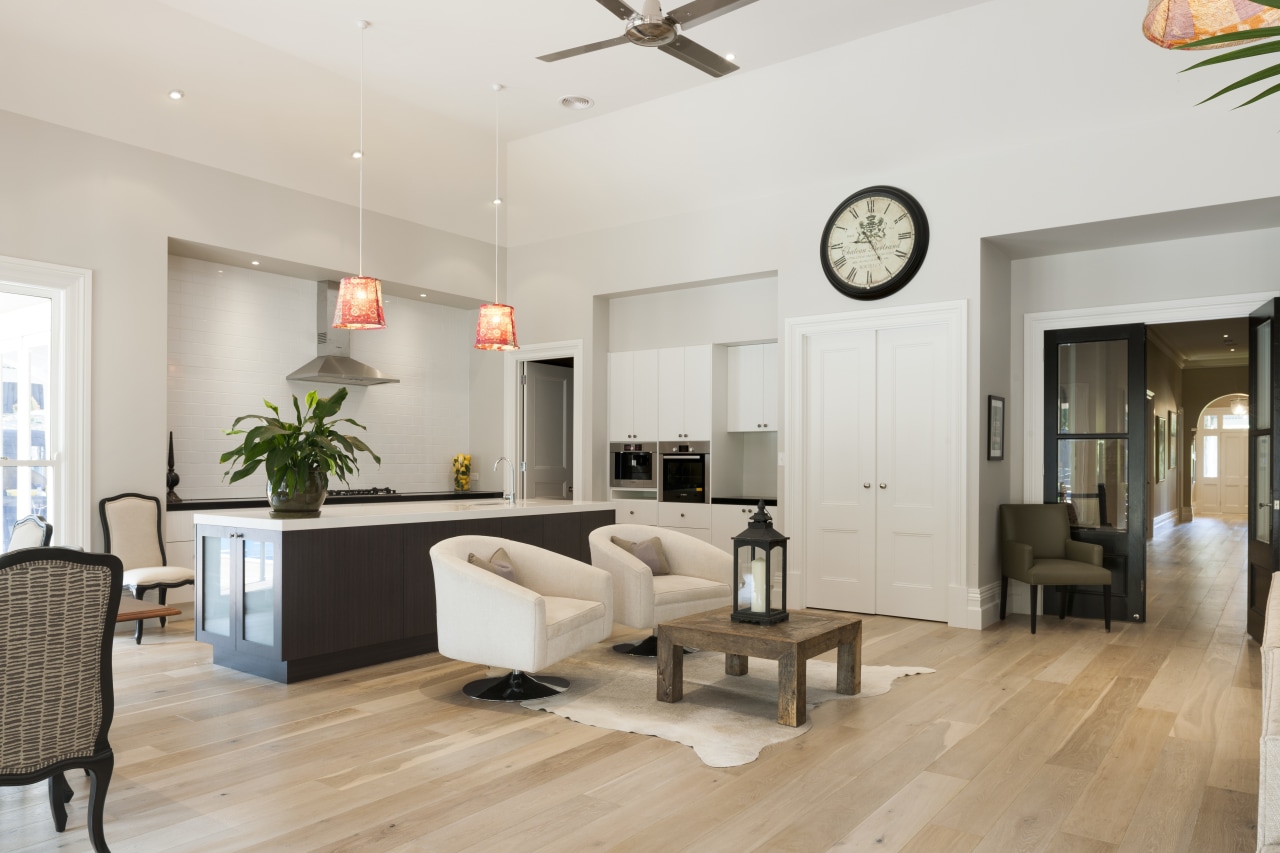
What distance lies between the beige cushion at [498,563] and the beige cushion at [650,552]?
33.4 inches

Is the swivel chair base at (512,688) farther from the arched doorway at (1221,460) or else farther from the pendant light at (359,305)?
the arched doorway at (1221,460)

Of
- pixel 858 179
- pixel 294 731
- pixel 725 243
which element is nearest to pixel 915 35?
pixel 858 179

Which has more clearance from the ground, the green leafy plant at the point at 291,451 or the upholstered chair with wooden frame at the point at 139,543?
the green leafy plant at the point at 291,451

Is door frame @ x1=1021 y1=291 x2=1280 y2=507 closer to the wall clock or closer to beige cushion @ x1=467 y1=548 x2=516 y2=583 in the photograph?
the wall clock

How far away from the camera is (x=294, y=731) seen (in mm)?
3740

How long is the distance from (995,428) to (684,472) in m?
2.63

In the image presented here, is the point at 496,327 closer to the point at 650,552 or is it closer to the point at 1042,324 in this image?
the point at 650,552

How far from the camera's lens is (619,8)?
374 centimetres

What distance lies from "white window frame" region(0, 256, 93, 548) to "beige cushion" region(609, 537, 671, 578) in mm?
3557

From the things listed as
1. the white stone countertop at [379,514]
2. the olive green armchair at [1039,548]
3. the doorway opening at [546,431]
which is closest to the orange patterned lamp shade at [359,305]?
the white stone countertop at [379,514]

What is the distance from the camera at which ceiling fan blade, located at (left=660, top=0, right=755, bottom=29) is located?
364 cm

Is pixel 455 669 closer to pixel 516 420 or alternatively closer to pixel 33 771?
pixel 33 771

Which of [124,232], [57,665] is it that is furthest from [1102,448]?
[124,232]

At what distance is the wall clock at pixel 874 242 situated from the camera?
20.9 ft
